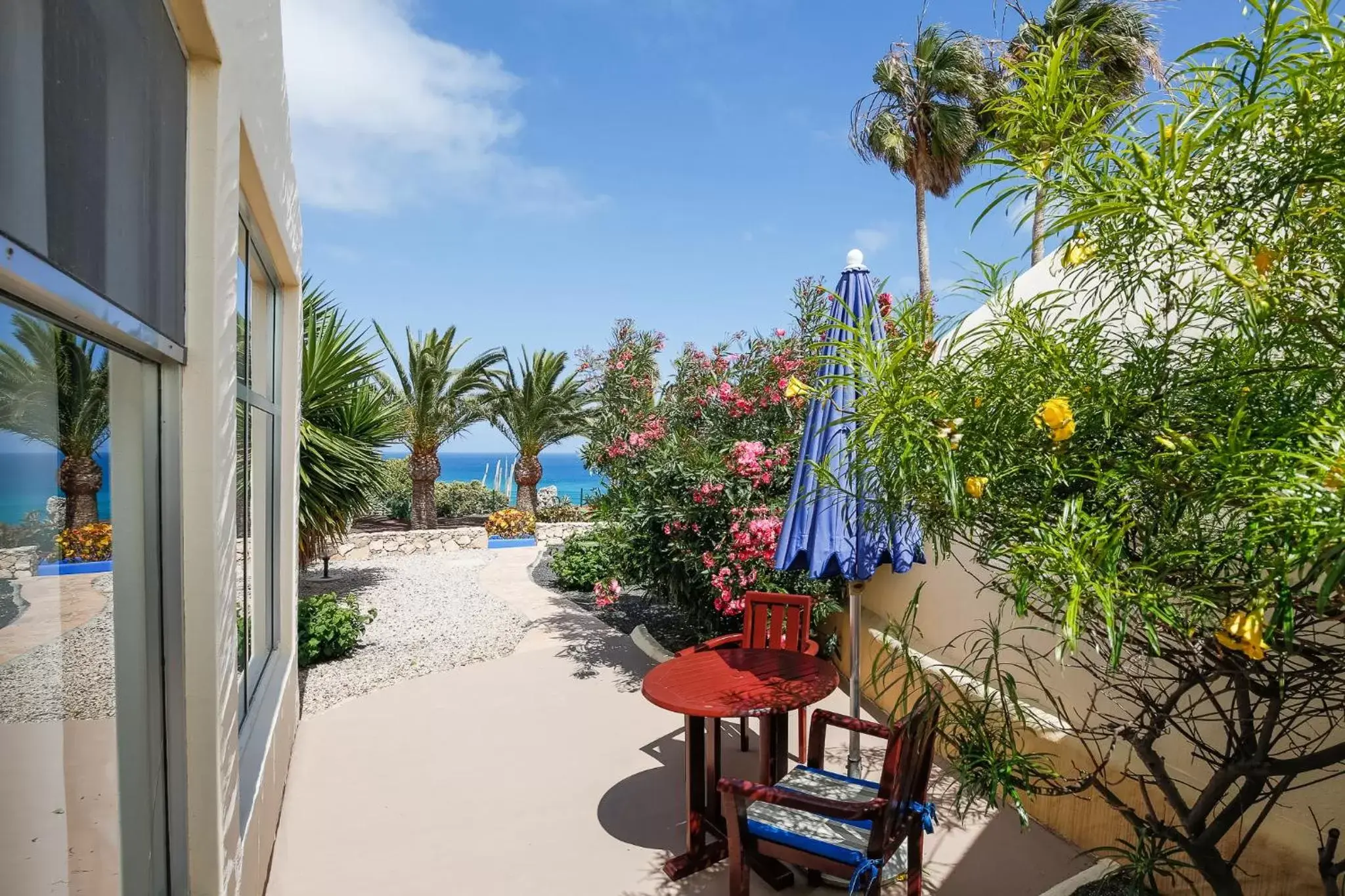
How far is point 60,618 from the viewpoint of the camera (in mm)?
1348

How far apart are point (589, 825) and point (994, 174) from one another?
3688 mm

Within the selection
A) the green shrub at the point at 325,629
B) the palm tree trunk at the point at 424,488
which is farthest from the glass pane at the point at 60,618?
the palm tree trunk at the point at 424,488

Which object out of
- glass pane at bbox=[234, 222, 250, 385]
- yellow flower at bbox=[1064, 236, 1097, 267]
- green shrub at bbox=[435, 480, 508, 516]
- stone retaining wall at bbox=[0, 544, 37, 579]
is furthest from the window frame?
green shrub at bbox=[435, 480, 508, 516]

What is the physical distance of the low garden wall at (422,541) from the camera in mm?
13875

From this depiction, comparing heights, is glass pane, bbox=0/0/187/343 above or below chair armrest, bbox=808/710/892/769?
above

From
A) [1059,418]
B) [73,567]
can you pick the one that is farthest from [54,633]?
[1059,418]

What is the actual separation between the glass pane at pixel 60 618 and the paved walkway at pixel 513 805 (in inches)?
81.1

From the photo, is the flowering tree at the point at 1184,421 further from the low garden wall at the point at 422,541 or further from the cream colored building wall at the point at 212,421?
the low garden wall at the point at 422,541

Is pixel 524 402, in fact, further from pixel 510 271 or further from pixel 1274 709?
pixel 510 271

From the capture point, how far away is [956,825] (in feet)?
12.2

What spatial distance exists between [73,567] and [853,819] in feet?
8.17

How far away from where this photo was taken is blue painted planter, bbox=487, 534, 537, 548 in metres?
15.6

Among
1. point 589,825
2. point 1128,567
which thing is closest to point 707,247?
point 589,825

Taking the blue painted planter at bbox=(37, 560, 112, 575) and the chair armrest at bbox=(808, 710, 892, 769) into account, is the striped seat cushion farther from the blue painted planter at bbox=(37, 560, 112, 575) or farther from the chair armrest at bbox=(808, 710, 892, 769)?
the blue painted planter at bbox=(37, 560, 112, 575)
